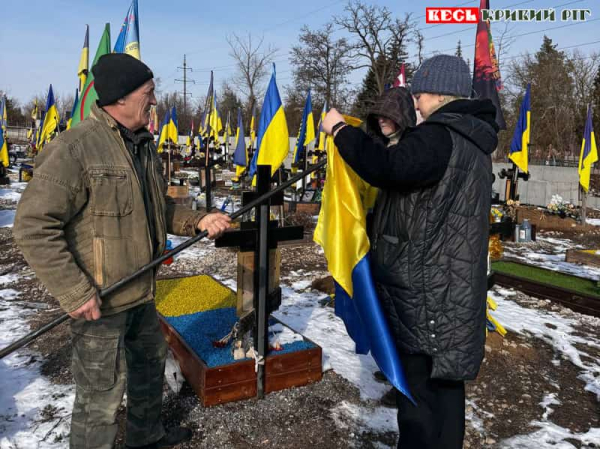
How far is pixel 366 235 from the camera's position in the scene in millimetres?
2379

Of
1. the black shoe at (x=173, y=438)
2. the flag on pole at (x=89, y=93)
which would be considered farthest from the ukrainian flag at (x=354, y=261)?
the flag on pole at (x=89, y=93)

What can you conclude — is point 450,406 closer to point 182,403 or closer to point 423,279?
point 423,279

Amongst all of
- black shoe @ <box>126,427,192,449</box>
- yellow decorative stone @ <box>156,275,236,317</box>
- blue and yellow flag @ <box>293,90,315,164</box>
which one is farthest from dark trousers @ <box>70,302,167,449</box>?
blue and yellow flag @ <box>293,90,315,164</box>

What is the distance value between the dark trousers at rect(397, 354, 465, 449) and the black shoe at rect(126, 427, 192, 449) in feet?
4.57

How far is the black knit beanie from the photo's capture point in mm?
2174

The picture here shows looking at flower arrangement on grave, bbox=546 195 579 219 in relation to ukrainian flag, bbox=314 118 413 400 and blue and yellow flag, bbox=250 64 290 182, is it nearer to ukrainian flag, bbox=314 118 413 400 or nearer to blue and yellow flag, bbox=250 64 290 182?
blue and yellow flag, bbox=250 64 290 182

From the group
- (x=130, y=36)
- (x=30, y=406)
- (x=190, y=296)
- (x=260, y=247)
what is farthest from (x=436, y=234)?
(x=130, y=36)

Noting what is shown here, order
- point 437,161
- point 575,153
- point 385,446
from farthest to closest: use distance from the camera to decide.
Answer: point 575,153 < point 385,446 < point 437,161

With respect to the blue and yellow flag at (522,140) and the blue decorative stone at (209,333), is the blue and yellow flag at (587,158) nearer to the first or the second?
the blue and yellow flag at (522,140)

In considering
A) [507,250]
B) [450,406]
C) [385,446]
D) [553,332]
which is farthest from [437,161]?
[507,250]

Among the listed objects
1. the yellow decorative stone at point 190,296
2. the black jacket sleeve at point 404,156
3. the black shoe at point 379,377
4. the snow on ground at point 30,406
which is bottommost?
the black shoe at point 379,377

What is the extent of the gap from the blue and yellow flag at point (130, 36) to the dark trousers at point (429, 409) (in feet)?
14.2

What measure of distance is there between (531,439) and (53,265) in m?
3.01

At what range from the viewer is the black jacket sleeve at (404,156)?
1.82m
